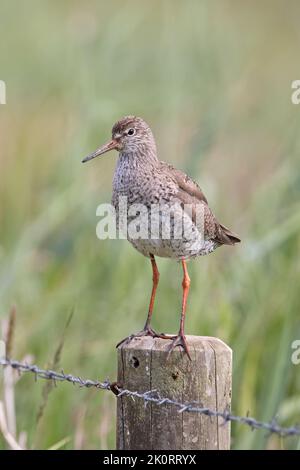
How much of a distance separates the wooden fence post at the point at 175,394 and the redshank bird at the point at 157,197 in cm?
73

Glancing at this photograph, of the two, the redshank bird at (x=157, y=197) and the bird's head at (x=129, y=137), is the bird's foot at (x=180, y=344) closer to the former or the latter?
the redshank bird at (x=157, y=197)

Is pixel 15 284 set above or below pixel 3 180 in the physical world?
below

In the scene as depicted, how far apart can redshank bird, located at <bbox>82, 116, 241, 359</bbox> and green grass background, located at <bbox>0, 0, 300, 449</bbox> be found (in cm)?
80

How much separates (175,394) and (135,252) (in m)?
2.79

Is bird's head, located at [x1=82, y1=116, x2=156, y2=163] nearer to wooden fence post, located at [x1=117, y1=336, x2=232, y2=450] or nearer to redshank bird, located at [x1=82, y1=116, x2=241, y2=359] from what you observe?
redshank bird, located at [x1=82, y1=116, x2=241, y2=359]

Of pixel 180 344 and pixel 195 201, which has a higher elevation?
pixel 195 201

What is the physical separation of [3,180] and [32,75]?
6.58 ft

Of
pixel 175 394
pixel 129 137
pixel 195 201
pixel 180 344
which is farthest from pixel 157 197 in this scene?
pixel 175 394

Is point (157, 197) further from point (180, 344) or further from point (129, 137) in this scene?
point (180, 344)

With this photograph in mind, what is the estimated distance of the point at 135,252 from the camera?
6328mm

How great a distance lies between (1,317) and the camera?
20.3 feet
